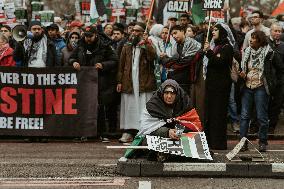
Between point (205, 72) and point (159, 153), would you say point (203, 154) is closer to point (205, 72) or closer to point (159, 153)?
point (159, 153)

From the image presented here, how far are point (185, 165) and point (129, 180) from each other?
2.60 feet

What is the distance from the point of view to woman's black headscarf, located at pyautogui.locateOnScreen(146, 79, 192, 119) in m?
12.1

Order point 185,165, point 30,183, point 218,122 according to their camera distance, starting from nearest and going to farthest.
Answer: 1. point 30,183
2. point 185,165
3. point 218,122

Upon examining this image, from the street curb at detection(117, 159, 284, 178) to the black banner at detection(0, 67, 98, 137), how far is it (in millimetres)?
4997

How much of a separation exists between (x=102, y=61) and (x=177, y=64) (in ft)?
6.06

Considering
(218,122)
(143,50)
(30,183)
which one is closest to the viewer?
(30,183)

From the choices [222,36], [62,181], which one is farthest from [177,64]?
[62,181]

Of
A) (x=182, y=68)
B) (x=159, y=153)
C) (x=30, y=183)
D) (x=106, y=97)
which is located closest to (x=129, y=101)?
(x=106, y=97)

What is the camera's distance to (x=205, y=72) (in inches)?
580

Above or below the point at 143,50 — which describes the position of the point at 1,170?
below

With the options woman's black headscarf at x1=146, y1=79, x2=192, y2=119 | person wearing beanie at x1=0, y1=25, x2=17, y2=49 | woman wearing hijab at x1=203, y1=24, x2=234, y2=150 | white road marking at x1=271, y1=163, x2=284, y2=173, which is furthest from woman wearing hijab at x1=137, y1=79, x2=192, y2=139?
person wearing beanie at x1=0, y1=25, x2=17, y2=49

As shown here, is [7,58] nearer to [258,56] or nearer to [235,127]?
[235,127]

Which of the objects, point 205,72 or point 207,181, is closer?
point 207,181

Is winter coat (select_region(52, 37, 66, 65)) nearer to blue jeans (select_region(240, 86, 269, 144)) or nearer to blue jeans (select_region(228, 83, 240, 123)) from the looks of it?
blue jeans (select_region(228, 83, 240, 123))
